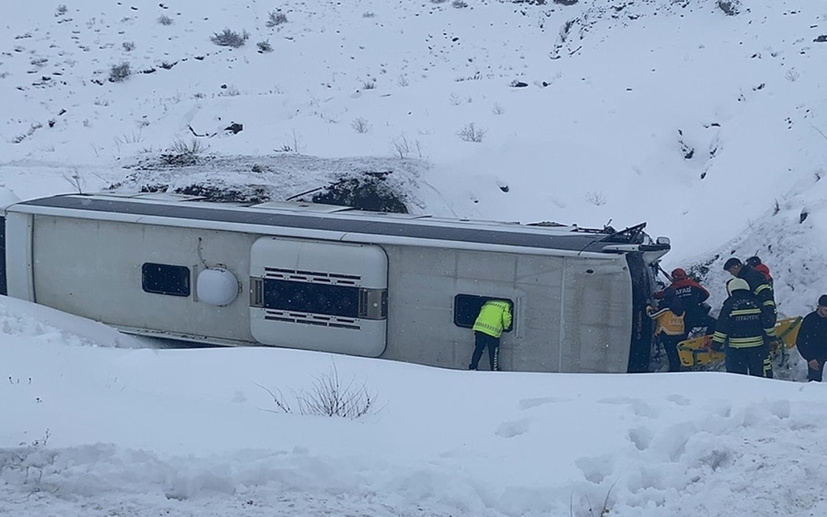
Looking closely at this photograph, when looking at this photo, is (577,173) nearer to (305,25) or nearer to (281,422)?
(281,422)

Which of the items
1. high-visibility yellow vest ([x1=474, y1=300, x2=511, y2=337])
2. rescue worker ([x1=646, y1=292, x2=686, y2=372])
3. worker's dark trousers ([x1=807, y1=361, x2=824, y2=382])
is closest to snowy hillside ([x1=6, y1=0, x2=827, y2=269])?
worker's dark trousers ([x1=807, y1=361, x2=824, y2=382])

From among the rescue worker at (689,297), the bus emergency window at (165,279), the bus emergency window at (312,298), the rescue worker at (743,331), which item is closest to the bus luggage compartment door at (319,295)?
the bus emergency window at (312,298)

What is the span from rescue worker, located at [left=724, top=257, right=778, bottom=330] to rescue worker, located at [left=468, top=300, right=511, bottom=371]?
2.65 metres

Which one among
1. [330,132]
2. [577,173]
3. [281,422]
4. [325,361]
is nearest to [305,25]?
[330,132]

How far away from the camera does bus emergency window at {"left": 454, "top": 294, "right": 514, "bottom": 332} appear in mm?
9672

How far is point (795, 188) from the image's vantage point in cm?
1441

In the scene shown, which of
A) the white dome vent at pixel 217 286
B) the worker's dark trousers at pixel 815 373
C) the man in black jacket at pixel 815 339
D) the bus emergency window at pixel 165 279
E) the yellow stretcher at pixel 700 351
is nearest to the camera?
the man in black jacket at pixel 815 339

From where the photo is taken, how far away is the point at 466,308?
9734 millimetres

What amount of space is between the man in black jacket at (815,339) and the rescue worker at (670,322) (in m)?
1.23

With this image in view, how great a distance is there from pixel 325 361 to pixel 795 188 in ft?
31.4

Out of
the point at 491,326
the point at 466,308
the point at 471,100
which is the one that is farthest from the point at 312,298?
the point at 471,100

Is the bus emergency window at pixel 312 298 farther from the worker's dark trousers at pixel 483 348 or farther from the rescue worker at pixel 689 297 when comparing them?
the rescue worker at pixel 689 297

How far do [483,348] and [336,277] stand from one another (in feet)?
6.09

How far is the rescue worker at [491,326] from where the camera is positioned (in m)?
9.30
